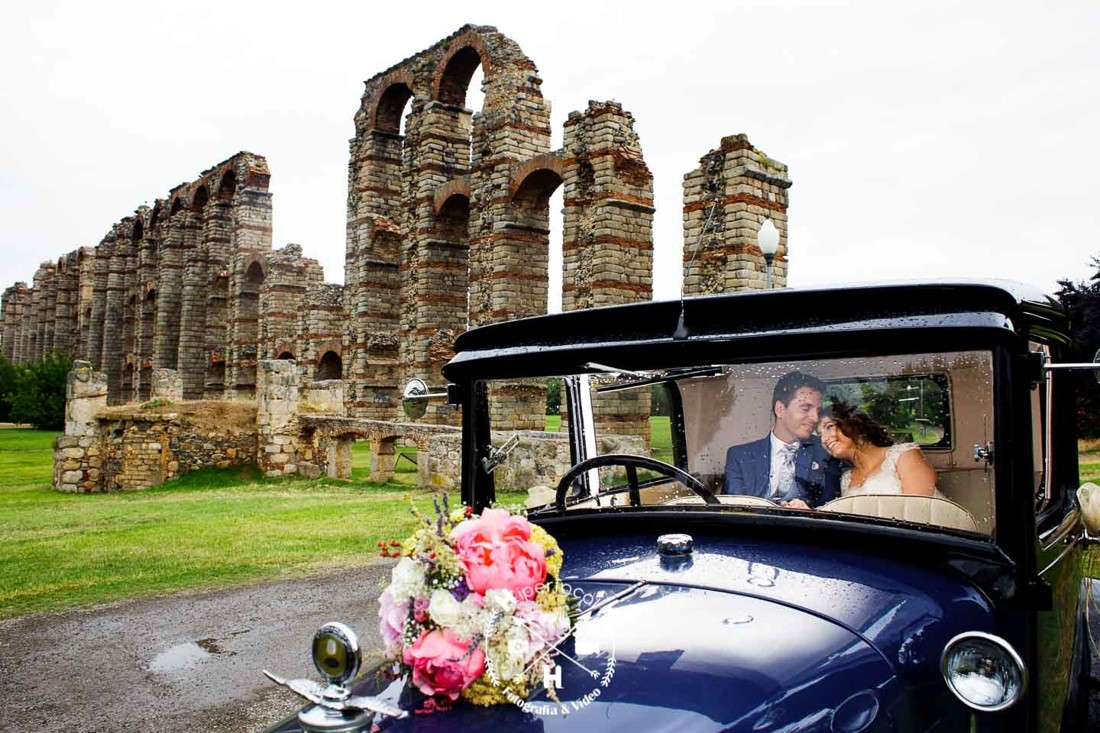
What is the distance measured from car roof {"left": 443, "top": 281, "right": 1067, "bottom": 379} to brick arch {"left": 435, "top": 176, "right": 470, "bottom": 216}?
18.0 metres

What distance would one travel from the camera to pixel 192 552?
941 centimetres

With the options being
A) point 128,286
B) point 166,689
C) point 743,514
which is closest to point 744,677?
point 743,514

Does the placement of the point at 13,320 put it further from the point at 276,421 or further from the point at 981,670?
the point at 981,670

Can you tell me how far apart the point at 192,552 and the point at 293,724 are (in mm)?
8130

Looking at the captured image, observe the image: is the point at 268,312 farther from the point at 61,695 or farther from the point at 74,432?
the point at 61,695

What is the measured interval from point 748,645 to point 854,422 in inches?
37.2

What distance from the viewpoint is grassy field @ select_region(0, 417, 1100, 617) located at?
7.82 m

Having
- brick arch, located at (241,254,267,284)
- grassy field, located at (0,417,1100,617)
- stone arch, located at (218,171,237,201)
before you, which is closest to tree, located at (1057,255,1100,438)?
grassy field, located at (0,417,1100,617)

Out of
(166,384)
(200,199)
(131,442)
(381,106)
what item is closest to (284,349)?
(166,384)

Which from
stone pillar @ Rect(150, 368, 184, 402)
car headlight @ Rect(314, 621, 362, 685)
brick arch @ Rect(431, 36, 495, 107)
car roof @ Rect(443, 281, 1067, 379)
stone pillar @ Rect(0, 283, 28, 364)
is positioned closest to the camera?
car headlight @ Rect(314, 621, 362, 685)

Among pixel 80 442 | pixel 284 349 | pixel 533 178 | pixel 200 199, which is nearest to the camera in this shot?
pixel 533 178

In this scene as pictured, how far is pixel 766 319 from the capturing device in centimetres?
251

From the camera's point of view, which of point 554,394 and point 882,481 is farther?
point 554,394

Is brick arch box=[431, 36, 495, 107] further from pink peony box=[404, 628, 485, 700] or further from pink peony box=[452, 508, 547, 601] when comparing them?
pink peony box=[404, 628, 485, 700]
